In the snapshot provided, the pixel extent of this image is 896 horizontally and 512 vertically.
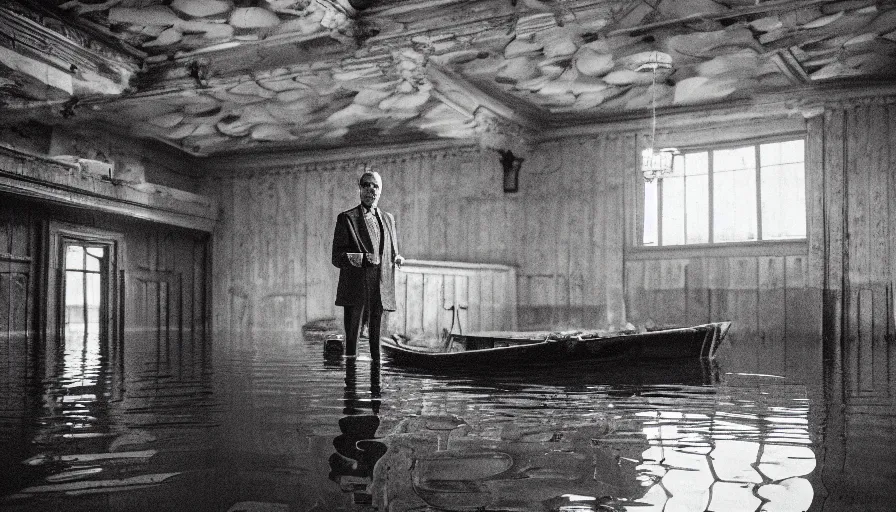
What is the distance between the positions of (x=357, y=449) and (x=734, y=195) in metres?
13.5

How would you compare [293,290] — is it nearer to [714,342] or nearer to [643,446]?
[714,342]

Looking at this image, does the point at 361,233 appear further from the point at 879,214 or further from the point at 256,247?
the point at 256,247

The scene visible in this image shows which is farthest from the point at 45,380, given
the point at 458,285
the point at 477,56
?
the point at 458,285

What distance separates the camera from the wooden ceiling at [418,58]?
1029 centimetres

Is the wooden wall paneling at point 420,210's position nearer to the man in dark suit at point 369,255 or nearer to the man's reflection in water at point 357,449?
the man in dark suit at point 369,255

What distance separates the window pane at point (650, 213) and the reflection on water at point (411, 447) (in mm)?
10184

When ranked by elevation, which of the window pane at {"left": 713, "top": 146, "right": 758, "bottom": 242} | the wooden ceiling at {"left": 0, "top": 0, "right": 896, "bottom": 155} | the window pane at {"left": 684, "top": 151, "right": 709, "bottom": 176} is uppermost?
the wooden ceiling at {"left": 0, "top": 0, "right": 896, "bottom": 155}

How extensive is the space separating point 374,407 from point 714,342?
4.25 meters

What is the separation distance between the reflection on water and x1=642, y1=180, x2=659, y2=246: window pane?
10.2m

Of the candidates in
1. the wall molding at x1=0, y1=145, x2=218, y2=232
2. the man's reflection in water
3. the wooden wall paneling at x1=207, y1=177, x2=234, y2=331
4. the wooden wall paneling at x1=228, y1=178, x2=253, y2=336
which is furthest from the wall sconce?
the man's reflection in water

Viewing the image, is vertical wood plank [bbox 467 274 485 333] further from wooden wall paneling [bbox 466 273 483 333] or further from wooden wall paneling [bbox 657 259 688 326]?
wooden wall paneling [bbox 657 259 688 326]

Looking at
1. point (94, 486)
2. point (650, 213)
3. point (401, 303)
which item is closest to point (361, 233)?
point (94, 486)

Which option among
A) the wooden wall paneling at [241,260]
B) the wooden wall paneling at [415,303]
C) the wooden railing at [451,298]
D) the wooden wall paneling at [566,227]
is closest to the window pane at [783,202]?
the wooden wall paneling at [566,227]

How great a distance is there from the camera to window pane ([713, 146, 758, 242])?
48.6 ft
